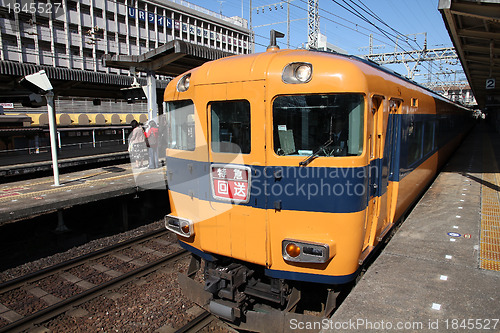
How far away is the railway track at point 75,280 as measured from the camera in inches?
199

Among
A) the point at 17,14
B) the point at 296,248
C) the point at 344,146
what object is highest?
the point at 17,14

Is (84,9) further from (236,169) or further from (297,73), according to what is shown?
(297,73)

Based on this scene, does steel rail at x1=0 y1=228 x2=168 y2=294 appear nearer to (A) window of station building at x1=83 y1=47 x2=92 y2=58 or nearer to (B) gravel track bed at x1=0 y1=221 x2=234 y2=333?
(B) gravel track bed at x1=0 y1=221 x2=234 y2=333

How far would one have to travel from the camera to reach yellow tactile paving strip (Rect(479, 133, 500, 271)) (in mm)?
4715

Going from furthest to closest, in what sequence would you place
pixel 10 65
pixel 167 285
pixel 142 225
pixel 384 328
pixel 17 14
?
pixel 17 14
pixel 10 65
pixel 142 225
pixel 167 285
pixel 384 328

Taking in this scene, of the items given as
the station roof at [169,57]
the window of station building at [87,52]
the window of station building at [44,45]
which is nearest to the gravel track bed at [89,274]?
the station roof at [169,57]

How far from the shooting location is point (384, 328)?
3.29 meters

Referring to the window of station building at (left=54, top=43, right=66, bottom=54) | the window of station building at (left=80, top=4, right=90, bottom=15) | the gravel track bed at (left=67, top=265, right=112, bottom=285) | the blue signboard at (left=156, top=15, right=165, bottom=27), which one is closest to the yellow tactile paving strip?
the gravel track bed at (left=67, top=265, right=112, bottom=285)

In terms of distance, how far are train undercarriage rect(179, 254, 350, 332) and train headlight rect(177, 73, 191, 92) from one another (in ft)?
7.35

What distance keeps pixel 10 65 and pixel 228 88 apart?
1014 centimetres

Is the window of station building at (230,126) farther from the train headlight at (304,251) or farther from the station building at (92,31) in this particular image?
the station building at (92,31)

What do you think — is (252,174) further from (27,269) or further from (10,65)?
(10,65)

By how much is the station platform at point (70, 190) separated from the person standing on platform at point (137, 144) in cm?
74

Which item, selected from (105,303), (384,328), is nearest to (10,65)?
(105,303)
